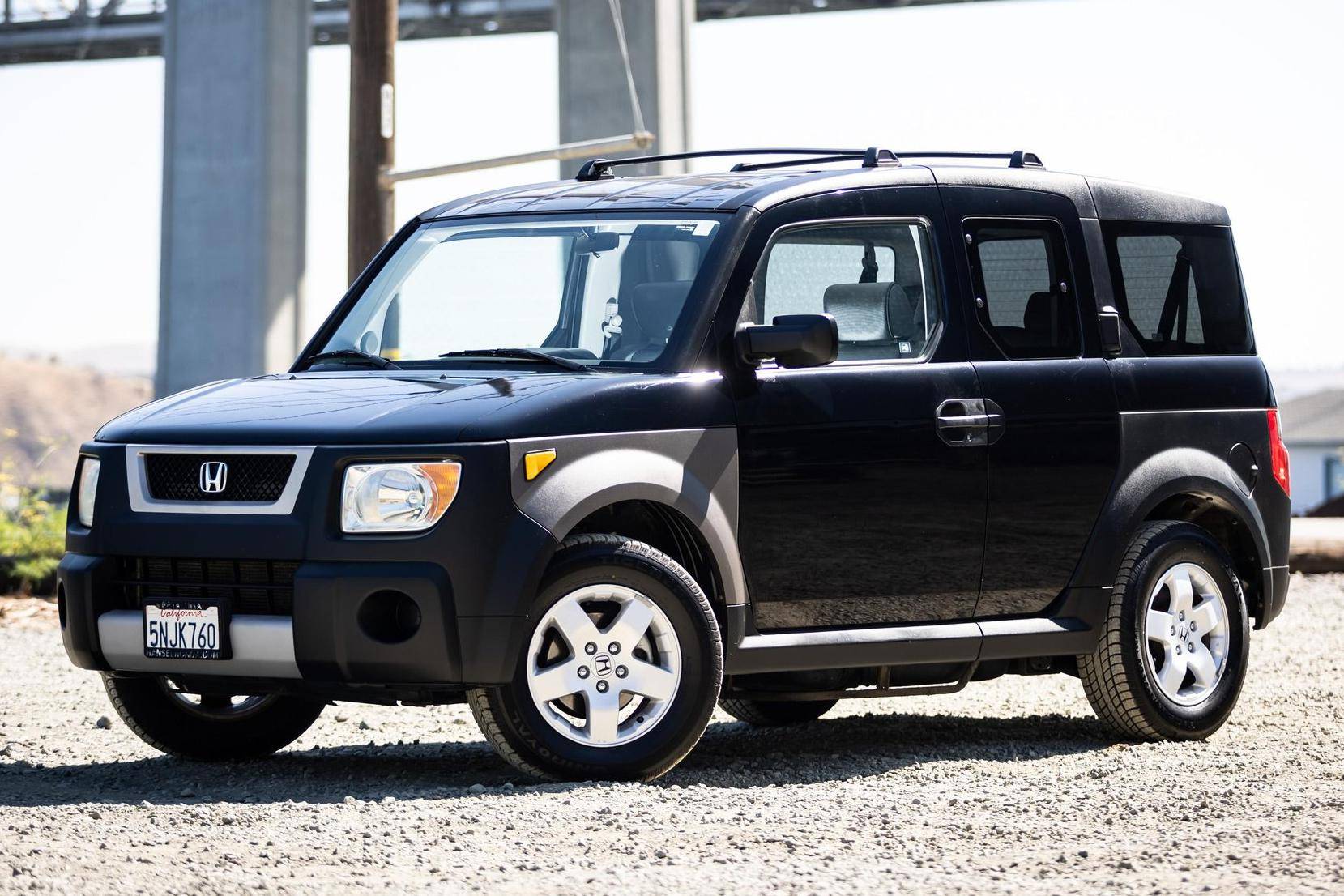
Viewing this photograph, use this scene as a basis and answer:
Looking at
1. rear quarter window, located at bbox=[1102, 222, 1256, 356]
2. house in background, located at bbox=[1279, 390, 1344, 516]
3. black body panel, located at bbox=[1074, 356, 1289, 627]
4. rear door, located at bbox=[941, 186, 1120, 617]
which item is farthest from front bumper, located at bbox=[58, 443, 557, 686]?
house in background, located at bbox=[1279, 390, 1344, 516]

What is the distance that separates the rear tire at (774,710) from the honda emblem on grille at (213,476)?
2.86 metres

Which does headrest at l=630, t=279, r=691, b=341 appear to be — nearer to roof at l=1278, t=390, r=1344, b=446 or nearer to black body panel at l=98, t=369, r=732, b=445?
black body panel at l=98, t=369, r=732, b=445

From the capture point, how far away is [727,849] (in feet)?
18.8

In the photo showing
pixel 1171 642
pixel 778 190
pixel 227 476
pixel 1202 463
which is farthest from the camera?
pixel 1202 463

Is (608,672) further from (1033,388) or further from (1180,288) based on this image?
(1180,288)

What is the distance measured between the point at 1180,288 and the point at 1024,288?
0.95 metres

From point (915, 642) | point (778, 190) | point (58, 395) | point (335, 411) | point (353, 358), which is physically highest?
point (778, 190)

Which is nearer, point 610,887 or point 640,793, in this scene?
point 610,887

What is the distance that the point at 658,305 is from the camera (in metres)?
7.25

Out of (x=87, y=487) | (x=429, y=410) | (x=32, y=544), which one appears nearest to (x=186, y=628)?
(x=87, y=487)

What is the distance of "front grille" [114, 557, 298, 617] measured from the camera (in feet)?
21.5

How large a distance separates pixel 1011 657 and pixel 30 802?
336 centimetres

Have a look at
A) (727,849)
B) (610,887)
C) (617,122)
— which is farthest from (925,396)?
(617,122)

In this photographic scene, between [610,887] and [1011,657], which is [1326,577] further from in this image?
[610,887]
